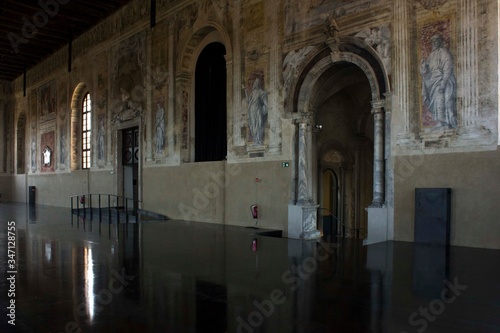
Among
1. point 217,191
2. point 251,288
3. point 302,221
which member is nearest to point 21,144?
point 217,191

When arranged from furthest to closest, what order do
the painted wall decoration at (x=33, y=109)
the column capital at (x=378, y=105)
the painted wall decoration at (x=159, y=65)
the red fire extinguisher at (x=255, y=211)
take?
the painted wall decoration at (x=33, y=109) → the painted wall decoration at (x=159, y=65) → the red fire extinguisher at (x=255, y=211) → the column capital at (x=378, y=105)

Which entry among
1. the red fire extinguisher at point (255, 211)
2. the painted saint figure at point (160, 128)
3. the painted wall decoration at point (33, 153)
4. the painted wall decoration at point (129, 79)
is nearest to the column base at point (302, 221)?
the red fire extinguisher at point (255, 211)

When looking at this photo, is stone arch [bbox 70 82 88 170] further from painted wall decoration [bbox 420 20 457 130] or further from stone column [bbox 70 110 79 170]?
painted wall decoration [bbox 420 20 457 130]

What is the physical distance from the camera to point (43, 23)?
2112 cm

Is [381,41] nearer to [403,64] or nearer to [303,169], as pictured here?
[403,64]

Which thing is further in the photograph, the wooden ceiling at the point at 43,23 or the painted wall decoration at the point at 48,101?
the painted wall decoration at the point at 48,101

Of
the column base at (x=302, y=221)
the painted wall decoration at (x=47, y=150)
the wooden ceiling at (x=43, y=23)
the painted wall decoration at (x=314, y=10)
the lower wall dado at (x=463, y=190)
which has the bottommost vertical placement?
the column base at (x=302, y=221)

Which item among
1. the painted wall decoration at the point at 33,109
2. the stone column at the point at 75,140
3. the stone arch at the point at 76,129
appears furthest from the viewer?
the painted wall decoration at the point at 33,109

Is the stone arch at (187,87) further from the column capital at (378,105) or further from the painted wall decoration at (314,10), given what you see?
the column capital at (378,105)

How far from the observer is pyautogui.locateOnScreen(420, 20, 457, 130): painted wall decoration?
870cm

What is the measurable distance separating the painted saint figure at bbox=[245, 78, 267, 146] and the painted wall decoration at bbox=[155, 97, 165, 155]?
16.6 ft

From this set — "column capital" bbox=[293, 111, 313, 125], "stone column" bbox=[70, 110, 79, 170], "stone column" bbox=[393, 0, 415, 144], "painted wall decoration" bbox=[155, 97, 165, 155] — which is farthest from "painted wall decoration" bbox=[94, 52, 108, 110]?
"stone column" bbox=[393, 0, 415, 144]

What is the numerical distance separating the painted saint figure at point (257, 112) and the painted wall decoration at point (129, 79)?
6.72m

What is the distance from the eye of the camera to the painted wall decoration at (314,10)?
10.4m
